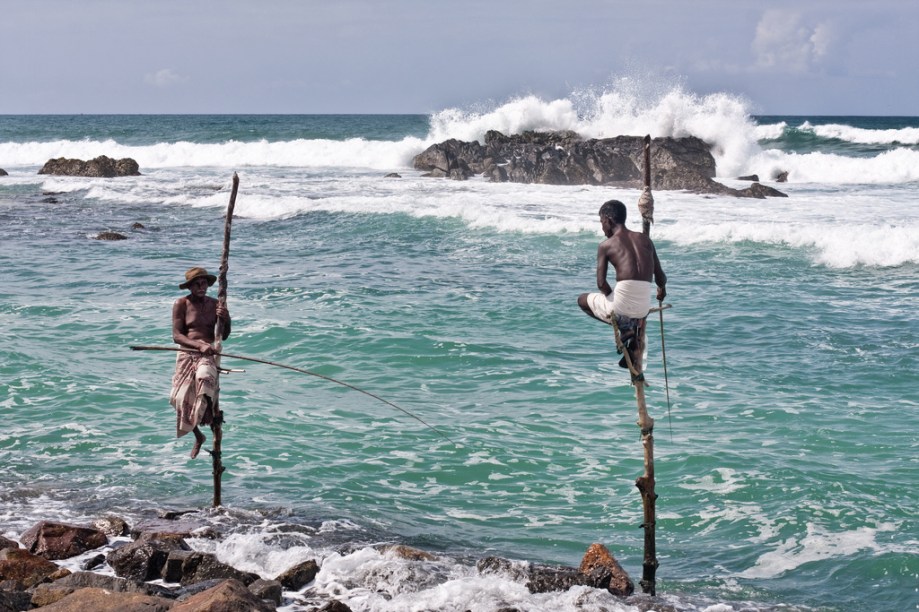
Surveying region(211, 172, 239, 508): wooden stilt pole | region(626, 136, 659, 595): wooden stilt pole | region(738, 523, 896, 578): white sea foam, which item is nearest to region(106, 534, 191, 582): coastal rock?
region(211, 172, 239, 508): wooden stilt pole

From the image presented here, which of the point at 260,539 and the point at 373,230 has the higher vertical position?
the point at 373,230

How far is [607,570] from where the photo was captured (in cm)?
754

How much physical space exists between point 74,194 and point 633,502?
32.6 m

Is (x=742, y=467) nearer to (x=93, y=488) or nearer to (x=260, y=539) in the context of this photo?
(x=260, y=539)

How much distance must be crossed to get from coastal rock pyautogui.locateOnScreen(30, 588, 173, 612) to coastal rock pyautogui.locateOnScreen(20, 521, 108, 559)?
144 centimetres

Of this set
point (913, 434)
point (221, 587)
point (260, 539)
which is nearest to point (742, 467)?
point (913, 434)

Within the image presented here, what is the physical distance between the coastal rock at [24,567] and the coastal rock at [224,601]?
1.61 metres

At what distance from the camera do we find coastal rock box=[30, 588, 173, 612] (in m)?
6.39

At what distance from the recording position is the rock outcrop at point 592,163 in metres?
36.4

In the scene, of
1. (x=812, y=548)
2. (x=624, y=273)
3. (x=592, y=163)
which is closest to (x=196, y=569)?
(x=624, y=273)

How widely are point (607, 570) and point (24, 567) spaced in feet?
14.4

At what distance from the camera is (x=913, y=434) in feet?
36.4

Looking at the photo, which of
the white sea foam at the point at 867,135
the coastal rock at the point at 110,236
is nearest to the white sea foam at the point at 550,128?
the white sea foam at the point at 867,135

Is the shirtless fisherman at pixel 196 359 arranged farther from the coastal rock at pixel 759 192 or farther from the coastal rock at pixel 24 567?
the coastal rock at pixel 759 192
